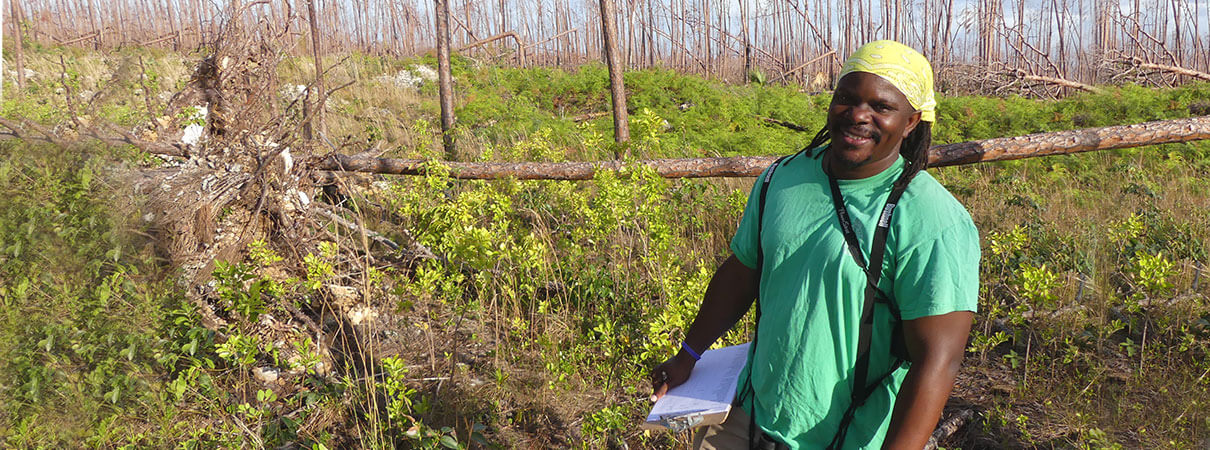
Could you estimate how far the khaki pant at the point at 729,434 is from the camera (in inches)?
65.5

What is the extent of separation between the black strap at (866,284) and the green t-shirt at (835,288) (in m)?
0.01

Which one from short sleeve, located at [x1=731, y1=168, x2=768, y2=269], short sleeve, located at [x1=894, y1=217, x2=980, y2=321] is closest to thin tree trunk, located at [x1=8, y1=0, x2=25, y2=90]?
short sleeve, located at [x1=731, y1=168, x2=768, y2=269]

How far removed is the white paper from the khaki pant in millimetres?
69

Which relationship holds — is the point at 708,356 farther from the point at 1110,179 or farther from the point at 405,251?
the point at 1110,179

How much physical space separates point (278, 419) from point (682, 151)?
6.28 meters

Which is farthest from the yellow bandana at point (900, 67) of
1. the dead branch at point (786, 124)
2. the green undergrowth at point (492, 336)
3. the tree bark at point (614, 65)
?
the dead branch at point (786, 124)

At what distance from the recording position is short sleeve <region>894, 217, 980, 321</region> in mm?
1238

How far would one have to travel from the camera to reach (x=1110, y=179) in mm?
7152

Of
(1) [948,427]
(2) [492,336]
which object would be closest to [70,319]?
(2) [492,336]

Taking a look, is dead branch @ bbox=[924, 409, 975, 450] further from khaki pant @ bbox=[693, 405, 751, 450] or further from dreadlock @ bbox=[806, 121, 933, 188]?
dreadlock @ bbox=[806, 121, 933, 188]

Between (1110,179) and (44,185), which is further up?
(44,185)

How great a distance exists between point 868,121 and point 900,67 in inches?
4.7

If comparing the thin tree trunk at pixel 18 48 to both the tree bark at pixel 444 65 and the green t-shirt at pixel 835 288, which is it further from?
the green t-shirt at pixel 835 288

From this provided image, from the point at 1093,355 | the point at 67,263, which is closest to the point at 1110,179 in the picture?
the point at 1093,355
